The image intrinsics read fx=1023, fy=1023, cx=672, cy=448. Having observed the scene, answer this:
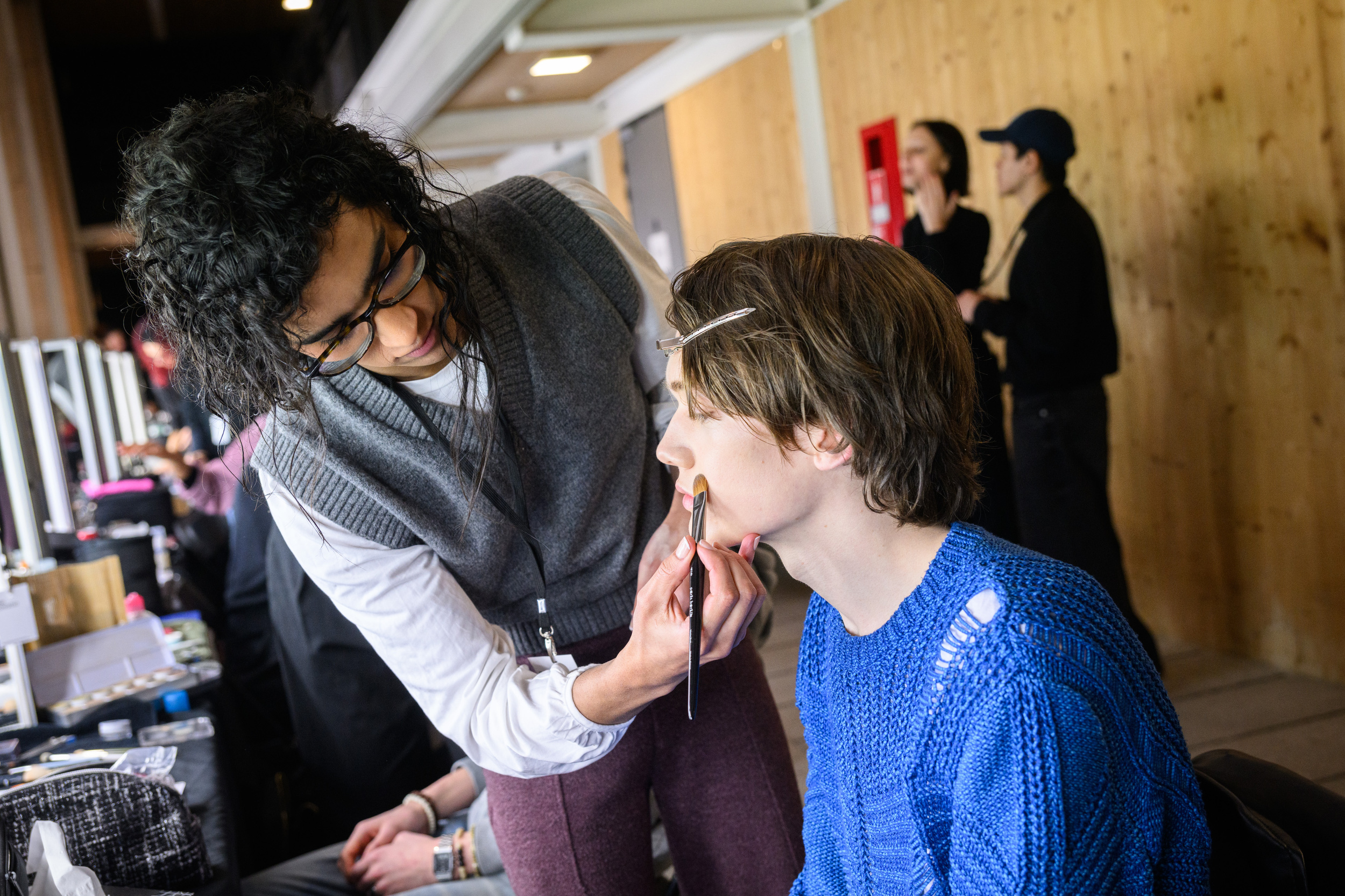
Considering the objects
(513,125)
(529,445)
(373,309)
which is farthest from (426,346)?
(513,125)

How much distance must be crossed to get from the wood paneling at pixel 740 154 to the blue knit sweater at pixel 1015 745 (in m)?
4.01

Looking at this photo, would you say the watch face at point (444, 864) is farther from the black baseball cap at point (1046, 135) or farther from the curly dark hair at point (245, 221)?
the black baseball cap at point (1046, 135)

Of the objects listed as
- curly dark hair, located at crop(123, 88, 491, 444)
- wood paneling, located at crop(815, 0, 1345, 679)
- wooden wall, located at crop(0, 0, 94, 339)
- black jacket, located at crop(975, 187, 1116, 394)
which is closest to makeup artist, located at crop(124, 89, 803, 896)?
curly dark hair, located at crop(123, 88, 491, 444)

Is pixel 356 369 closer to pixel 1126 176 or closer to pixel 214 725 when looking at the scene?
pixel 214 725

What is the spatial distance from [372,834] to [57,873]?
2.67 feet

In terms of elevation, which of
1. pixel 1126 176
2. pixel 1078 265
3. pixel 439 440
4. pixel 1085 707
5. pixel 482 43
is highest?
pixel 482 43

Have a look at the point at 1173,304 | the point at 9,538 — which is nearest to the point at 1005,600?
the point at 9,538

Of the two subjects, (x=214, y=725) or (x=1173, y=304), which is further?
(x=1173, y=304)

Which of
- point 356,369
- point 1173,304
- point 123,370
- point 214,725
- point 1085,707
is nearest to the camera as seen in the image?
point 1085,707

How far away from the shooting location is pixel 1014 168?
10.0ft

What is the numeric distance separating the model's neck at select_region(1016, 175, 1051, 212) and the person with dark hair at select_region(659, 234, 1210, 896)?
2183 millimetres

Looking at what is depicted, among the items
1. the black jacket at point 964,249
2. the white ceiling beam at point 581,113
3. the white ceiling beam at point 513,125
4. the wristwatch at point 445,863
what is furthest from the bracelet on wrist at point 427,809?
the white ceiling beam at point 513,125

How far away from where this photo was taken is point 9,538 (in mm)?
2494

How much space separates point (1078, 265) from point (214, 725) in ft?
8.13
